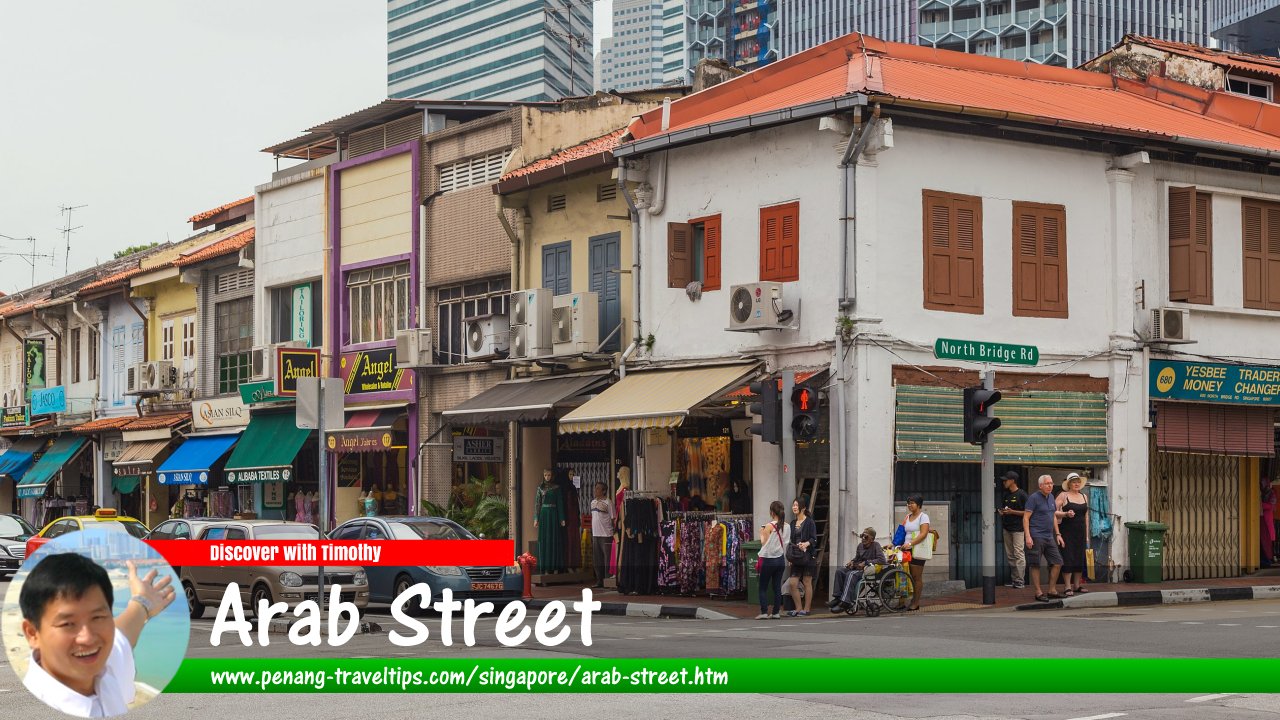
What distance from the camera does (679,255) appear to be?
2336cm

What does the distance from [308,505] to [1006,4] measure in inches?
4028

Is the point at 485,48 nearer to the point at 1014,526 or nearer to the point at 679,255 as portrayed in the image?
the point at 679,255

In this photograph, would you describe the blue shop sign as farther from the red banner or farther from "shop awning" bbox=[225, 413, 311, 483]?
the red banner

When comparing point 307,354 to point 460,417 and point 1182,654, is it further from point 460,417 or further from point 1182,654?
point 1182,654

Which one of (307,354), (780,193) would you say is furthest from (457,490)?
(780,193)

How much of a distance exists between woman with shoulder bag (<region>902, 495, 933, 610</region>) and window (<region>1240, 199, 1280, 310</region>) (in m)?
7.95

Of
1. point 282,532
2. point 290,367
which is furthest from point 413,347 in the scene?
point 282,532

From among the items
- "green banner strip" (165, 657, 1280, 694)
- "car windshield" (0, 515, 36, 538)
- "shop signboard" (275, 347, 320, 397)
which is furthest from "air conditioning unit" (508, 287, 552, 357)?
"green banner strip" (165, 657, 1280, 694)

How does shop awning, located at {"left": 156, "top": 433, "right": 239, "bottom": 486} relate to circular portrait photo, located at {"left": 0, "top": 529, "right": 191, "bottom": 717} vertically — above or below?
below

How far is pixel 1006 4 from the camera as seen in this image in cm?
12300

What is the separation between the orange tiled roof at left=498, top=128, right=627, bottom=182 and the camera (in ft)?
86.3

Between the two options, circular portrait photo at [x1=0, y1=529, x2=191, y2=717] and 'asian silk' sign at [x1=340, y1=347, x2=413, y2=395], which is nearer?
circular portrait photo at [x1=0, y1=529, x2=191, y2=717]

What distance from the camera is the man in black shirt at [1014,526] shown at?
20.3m

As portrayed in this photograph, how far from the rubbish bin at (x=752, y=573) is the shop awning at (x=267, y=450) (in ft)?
47.6
